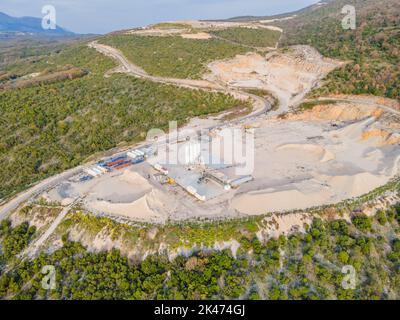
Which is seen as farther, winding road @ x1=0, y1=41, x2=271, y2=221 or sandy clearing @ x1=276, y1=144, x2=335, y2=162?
sandy clearing @ x1=276, y1=144, x2=335, y2=162

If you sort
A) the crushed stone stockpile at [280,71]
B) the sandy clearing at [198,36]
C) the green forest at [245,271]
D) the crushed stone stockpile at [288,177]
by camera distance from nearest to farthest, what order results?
the green forest at [245,271], the crushed stone stockpile at [288,177], the crushed stone stockpile at [280,71], the sandy clearing at [198,36]

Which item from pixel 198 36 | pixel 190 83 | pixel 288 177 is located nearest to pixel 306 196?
pixel 288 177

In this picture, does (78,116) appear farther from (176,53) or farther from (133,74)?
(176,53)

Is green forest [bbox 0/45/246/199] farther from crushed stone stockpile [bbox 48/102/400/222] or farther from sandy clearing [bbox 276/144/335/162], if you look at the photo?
sandy clearing [bbox 276/144/335/162]

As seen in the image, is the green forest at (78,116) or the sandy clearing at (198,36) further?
the sandy clearing at (198,36)

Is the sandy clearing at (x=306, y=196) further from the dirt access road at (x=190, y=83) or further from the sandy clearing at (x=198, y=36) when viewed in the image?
the sandy clearing at (x=198, y=36)

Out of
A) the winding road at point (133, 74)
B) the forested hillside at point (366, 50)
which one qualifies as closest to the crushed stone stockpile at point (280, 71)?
the forested hillside at point (366, 50)

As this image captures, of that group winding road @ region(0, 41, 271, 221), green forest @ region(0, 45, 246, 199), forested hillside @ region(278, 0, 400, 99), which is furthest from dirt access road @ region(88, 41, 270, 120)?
forested hillside @ region(278, 0, 400, 99)

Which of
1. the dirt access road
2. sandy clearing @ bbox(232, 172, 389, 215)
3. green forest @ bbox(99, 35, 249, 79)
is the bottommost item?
sandy clearing @ bbox(232, 172, 389, 215)
